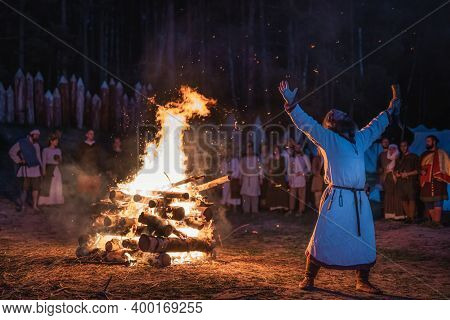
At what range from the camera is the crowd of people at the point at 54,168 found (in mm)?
11195

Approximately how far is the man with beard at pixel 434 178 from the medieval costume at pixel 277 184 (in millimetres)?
3750

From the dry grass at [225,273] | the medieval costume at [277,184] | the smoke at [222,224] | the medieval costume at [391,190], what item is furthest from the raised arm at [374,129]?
the medieval costume at [277,184]

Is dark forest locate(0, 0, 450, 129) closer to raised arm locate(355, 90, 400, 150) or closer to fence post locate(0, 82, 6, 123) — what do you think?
fence post locate(0, 82, 6, 123)

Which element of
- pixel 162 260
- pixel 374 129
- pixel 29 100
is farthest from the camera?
pixel 29 100

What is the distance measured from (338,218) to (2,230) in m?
6.94

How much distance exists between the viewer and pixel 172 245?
6309 mm

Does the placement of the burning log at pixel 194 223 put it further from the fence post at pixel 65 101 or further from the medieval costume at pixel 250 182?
the fence post at pixel 65 101

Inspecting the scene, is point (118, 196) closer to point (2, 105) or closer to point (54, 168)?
point (54, 168)

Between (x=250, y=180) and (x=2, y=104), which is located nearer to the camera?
(x=250, y=180)

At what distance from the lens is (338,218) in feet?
16.5

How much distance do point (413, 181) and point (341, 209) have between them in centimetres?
641

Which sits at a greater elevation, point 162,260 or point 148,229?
point 148,229

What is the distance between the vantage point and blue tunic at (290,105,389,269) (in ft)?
16.4

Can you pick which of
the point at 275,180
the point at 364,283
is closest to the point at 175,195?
the point at 364,283
